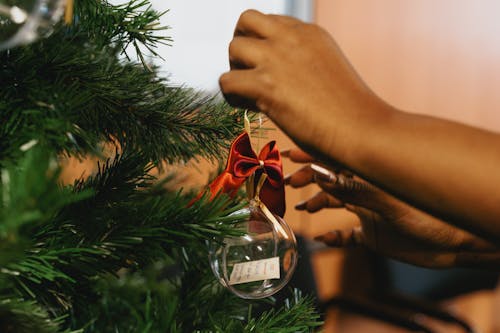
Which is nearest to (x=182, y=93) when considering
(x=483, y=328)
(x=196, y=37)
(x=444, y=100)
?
(x=196, y=37)

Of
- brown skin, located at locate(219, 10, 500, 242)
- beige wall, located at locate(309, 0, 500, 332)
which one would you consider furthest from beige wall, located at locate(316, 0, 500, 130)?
brown skin, located at locate(219, 10, 500, 242)

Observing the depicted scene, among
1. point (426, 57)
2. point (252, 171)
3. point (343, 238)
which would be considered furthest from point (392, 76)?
point (252, 171)

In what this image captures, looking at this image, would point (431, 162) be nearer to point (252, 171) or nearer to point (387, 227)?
point (252, 171)

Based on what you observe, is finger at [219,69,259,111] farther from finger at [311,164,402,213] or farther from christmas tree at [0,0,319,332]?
finger at [311,164,402,213]

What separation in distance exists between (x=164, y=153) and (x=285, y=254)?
150 mm

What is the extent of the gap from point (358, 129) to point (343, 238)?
1.46ft

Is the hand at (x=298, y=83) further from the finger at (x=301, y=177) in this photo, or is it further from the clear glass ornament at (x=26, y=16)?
the finger at (x=301, y=177)

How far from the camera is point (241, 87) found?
40 centimetres

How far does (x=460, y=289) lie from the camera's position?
2490 millimetres

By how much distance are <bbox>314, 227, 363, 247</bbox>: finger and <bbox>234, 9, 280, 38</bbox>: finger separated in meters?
0.42

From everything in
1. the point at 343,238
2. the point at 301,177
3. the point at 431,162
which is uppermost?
the point at 431,162

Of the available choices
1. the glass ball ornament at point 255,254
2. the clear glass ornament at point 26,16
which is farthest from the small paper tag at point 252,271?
the clear glass ornament at point 26,16

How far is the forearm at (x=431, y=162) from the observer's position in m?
0.39

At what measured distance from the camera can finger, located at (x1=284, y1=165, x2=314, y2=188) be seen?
0.74 metres
